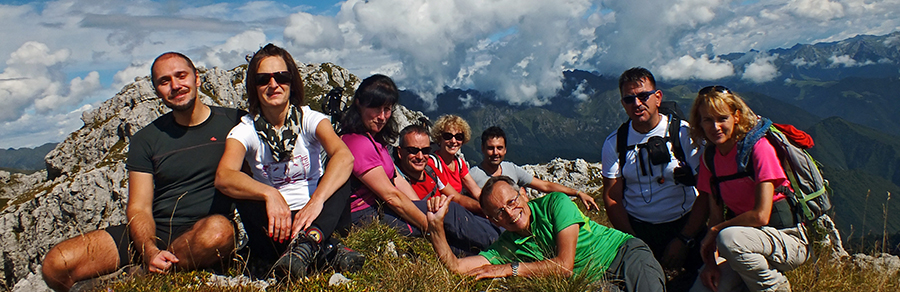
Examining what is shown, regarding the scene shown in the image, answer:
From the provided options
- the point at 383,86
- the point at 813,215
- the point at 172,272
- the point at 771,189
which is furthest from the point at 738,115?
the point at 172,272

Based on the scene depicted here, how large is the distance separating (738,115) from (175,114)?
673cm

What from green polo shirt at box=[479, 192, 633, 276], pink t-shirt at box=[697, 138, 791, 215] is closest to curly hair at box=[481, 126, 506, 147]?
green polo shirt at box=[479, 192, 633, 276]

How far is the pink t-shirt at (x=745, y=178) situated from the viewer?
4.77 meters

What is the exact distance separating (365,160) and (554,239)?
2870mm

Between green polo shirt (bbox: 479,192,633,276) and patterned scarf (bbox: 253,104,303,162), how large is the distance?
8.95ft

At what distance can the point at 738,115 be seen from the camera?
197 inches

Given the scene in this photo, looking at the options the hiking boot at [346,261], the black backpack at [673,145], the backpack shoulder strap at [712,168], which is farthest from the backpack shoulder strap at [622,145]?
the hiking boot at [346,261]

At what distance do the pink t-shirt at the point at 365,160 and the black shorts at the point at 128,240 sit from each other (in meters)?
2.23

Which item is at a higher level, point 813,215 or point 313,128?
point 313,128

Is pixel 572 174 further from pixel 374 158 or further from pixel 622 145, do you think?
pixel 374 158

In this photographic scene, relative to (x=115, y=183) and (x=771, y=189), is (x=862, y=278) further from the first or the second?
(x=115, y=183)

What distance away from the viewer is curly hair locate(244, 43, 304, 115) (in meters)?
5.41

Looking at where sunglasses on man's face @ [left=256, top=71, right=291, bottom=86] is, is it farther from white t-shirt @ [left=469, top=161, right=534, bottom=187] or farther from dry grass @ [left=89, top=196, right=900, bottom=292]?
white t-shirt @ [left=469, top=161, right=534, bottom=187]

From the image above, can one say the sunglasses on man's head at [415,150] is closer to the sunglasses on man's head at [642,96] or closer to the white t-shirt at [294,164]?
the white t-shirt at [294,164]
